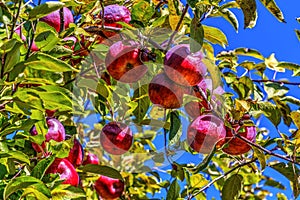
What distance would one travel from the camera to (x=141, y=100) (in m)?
1.68

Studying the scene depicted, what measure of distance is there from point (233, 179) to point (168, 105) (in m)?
0.53

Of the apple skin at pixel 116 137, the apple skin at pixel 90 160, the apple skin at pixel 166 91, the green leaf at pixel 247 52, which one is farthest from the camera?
the apple skin at pixel 90 160

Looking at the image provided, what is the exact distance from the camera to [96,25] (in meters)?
1.64

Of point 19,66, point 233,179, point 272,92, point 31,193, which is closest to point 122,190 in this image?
point 233,179

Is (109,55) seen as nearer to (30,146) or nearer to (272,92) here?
(30,146)

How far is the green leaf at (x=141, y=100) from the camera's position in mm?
1668

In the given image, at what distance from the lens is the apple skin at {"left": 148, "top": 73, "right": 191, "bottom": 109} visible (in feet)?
4.80

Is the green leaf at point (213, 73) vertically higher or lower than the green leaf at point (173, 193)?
higher

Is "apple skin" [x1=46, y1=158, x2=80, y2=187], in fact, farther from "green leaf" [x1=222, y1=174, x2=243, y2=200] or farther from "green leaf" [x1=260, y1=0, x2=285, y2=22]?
"green leaf" [x1=260, y1=0, x2=285, y2=22]

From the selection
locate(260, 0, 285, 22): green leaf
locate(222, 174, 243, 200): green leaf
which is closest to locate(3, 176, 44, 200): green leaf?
locate(260, 0, 285, 22): green leaf

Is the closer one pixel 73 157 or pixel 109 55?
pixel 109 55


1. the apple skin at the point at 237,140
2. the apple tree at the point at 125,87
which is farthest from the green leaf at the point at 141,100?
the apple skin at the point at 237,140

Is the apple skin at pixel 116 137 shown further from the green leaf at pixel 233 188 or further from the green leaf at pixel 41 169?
the green leaf at pixel 41 169

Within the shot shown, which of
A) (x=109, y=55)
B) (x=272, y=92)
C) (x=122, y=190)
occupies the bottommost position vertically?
(x=122, y=190)
